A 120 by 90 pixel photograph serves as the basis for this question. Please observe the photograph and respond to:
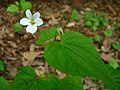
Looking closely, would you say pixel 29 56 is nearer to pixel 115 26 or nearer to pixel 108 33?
pixel 108 33

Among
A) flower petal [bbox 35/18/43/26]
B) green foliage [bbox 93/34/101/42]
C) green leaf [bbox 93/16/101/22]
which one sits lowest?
green foliage [bbox 93/34/101/42]

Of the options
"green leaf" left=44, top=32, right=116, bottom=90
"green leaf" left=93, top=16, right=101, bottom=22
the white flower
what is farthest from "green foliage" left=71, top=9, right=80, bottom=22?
"green leaf" left=44, top=32, right=116, bottom=90

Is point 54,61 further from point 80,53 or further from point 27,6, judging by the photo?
point 27,6

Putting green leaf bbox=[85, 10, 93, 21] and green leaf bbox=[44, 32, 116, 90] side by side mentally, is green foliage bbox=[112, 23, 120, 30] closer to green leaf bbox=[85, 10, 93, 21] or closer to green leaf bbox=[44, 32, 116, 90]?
green leaf bbox=[85, 10, 93, 21]

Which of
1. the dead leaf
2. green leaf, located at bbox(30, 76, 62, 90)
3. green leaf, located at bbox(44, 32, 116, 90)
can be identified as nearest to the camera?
green leaf, located at bbox(44, 32, 116, 90)

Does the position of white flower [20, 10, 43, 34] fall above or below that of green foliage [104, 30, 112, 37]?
above

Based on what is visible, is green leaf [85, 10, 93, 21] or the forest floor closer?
the forest floor

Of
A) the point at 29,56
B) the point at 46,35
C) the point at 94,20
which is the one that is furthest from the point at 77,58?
the point at 94,20

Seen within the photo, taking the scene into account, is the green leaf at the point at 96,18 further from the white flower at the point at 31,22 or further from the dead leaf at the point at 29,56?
the white flower at the point at 31,22
